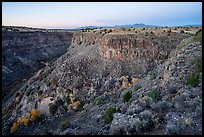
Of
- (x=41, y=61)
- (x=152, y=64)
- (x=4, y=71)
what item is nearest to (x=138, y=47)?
(x=152, y=64)

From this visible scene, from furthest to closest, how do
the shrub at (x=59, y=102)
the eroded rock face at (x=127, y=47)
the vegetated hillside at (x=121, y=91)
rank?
the shrub at (x=59, y=102) < the eroded rock face at (x=127, y=47) < the vegetated hillside at (x=121, y=91)

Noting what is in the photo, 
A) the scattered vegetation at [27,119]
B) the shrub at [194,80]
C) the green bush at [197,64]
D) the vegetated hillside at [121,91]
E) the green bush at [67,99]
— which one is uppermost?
the green bush at [197,64]

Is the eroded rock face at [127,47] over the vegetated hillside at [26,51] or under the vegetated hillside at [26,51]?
over

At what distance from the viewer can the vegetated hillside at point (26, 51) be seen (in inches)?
2099

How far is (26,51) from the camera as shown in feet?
208

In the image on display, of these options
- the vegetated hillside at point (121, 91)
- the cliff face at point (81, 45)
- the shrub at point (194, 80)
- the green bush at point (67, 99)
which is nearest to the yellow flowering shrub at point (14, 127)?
the vegetated hillside at point (121, 91)

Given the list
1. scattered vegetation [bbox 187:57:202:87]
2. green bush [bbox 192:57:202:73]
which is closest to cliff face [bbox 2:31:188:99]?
green bush [bbox 192:57:202:73]

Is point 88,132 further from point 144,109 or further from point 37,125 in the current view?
point 37,125

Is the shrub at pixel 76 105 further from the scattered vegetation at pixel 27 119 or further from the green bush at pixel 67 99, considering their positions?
the scattered vegetation at pixel 27 119

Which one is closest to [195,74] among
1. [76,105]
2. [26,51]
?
[76,105]

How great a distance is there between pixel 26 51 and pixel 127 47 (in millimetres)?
40748

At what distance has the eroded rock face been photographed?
26.2 meters

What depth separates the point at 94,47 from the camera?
34562 millimetres

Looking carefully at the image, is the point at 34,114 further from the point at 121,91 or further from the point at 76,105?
the point at 121,91
